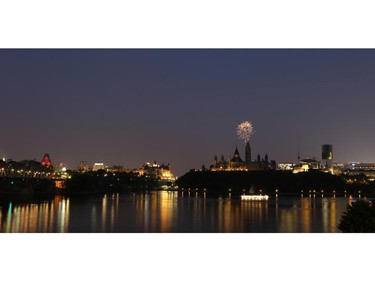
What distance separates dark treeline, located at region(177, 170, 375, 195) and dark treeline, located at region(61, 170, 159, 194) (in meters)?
11.3

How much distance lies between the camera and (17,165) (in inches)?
2709

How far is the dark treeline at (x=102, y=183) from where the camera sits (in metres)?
63.6

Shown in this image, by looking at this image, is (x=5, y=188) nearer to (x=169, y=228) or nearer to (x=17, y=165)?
(x=17, y=165)

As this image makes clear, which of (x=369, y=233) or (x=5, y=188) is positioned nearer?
(x=369, y=233)

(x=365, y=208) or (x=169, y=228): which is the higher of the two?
(x=365, y=208)

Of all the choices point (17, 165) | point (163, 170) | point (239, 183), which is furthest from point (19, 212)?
point (163, 170)

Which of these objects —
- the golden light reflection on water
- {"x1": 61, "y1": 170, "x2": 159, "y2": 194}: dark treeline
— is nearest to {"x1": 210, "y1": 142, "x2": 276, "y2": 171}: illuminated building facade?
{"x1": 61, "y1": 170, "x2": 159, "y2": 194}: dark treeline

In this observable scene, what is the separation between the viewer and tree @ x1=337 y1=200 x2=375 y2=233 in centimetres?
1295

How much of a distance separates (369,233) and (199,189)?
79146 millimetres

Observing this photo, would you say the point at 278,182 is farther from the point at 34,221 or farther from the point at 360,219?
the point at 360,219

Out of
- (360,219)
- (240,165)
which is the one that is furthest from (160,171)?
(360,219)

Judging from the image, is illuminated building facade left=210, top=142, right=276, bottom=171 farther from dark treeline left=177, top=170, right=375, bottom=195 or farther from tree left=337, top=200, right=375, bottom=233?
tree left=337, top=200, right=375, bottom=233

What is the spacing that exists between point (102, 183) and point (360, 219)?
220ft
